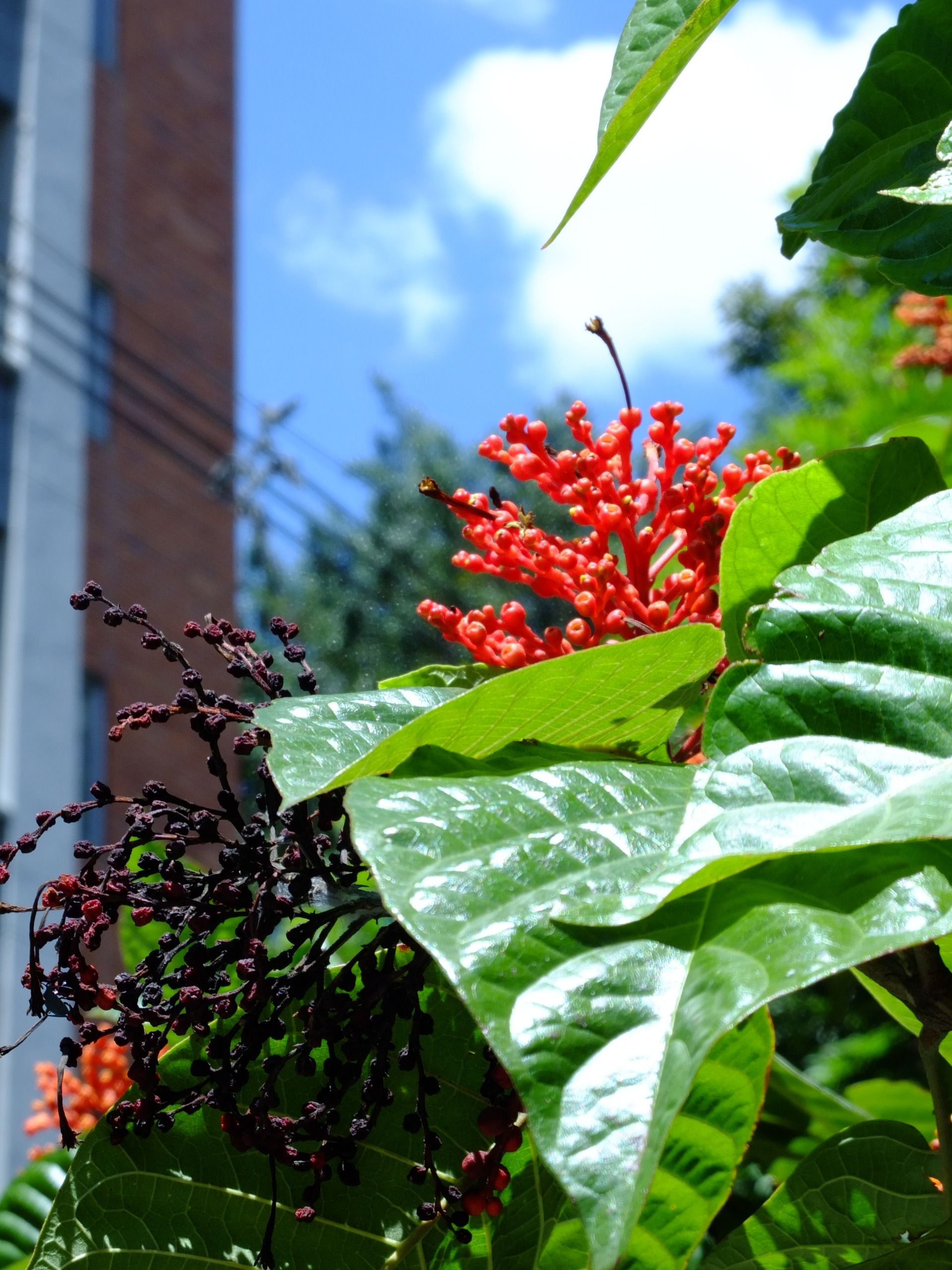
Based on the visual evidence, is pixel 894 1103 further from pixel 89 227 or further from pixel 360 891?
pixel 89 227

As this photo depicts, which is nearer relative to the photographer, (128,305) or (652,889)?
(652,889)

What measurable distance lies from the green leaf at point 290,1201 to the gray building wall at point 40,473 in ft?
20.0

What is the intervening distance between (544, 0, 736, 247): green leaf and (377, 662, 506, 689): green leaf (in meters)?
0.26

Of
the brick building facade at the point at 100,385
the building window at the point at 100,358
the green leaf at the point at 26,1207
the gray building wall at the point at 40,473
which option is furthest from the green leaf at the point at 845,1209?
the building window at the point at 100,358

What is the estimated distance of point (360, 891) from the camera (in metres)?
0.58

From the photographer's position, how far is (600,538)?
79cm

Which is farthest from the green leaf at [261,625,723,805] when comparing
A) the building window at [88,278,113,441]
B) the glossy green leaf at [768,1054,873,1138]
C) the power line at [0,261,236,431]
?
the building window at [88,278,113,441]

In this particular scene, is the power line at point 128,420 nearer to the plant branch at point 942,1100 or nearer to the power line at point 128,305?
the power line at point 128,305

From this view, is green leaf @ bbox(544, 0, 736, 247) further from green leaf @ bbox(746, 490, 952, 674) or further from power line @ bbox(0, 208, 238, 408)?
power line @ bbox(0, 208, 238, 408)

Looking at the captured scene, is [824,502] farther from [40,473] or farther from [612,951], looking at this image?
[40,473]

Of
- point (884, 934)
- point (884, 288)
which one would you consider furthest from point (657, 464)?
point (884, 288)

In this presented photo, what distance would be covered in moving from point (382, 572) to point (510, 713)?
974 centimetres

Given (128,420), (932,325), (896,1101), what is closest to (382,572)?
(128,420)

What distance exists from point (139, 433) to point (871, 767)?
29.3 ft
